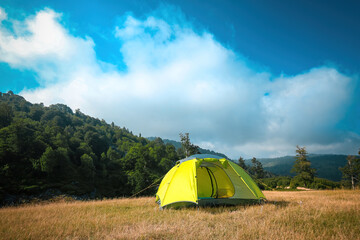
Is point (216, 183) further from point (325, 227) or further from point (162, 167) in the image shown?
point (162, 167)

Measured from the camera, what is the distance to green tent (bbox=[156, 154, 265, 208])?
761cm

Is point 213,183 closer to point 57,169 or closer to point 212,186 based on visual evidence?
point 212,186

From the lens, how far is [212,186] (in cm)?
1002

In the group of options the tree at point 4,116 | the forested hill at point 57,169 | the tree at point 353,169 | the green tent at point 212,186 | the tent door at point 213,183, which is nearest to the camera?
the green tent at point 212,186

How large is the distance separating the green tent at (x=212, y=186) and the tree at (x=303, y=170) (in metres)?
51.2

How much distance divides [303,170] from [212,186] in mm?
53405

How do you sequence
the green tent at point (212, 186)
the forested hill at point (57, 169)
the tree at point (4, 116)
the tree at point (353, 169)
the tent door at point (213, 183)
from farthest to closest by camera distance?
1. the tree at point (4, 116)
2. the forested hill at point (57, 169)
3. the tree at point (353, 169)
4. the tent door at point (213, 183)
5. the green tent at point (212, 186)

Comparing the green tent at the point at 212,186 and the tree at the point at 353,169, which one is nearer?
the green tent at the point at 212,186

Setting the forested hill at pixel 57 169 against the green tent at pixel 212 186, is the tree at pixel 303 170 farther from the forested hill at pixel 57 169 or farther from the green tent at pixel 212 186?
the green tent at pixel 212 186

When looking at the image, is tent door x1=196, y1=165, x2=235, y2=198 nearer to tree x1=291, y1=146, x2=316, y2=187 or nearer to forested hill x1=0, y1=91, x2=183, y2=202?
forested hill x1=0, y1=91, x2=183, y2=202

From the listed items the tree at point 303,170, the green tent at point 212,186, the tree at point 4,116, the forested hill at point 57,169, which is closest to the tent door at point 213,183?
the green tent at point 212,186

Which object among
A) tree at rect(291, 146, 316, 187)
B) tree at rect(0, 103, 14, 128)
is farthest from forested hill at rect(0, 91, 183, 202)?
tree at rect(291, 146, 316, 187)

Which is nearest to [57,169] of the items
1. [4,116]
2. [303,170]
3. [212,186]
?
[4,116]

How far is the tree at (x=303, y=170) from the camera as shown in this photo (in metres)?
48.7
